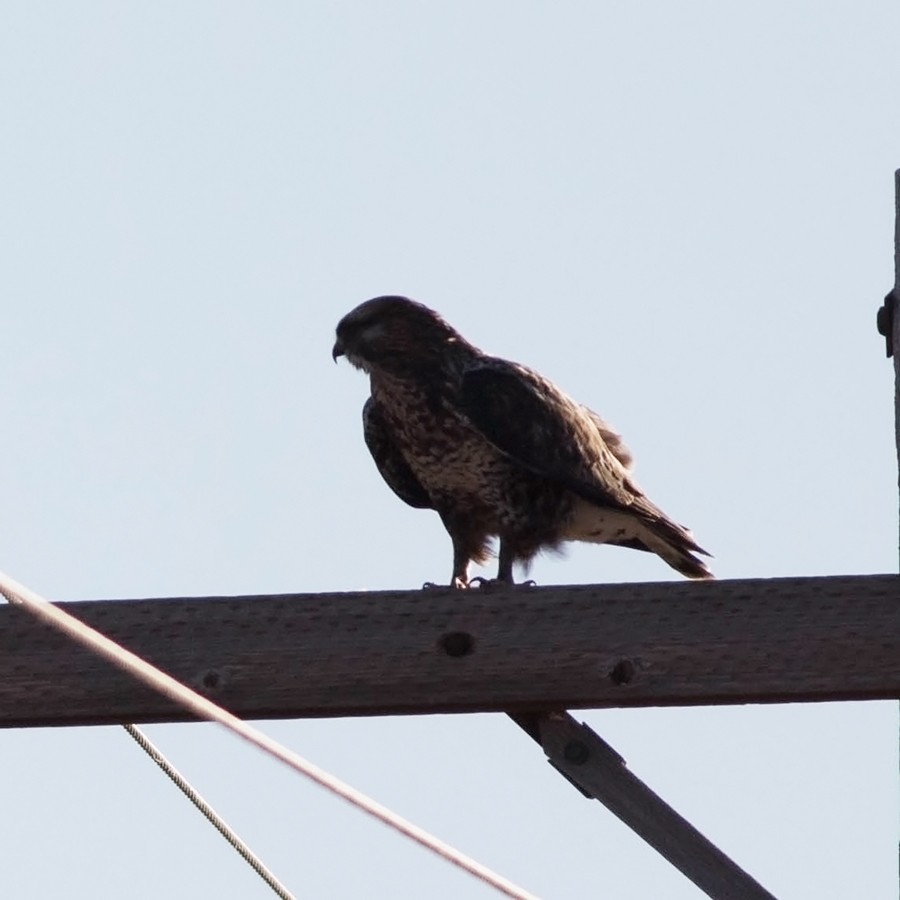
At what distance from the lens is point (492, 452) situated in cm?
669

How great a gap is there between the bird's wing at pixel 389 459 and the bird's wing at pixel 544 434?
343 millimetres

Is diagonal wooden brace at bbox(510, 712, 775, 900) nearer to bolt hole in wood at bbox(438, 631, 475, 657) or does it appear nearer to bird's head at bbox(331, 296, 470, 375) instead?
bolt hole in wood at bbox(438, 631, 475, 657)

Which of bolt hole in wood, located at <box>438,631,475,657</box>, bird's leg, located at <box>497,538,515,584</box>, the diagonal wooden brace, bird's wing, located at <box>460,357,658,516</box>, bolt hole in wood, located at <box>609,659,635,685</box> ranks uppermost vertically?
bird's wing, located at <box>460,357,658,516</box>

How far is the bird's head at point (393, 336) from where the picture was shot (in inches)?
276

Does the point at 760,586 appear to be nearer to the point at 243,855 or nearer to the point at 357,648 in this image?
the point at 357,648

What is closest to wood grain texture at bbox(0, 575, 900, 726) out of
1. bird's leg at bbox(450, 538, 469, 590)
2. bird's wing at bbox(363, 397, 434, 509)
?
bird's leg at bbox(450, 538, 469, 590)

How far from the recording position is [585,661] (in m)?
4.62

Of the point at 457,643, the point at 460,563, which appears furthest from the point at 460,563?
the point at 457,643

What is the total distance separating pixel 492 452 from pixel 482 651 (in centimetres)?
208

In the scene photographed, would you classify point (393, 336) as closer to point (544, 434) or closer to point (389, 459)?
point (389, 459)

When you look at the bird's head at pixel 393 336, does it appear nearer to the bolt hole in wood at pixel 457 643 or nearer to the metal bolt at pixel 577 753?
the bolt hole in wood at pixel 457 643

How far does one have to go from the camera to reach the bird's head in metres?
7.02

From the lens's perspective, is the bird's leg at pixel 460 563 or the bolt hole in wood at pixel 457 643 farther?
the bird's leg at pixel 460 563

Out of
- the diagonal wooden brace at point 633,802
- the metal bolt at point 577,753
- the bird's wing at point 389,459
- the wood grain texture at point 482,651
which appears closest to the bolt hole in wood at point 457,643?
the wood grain texture at point 482,651
